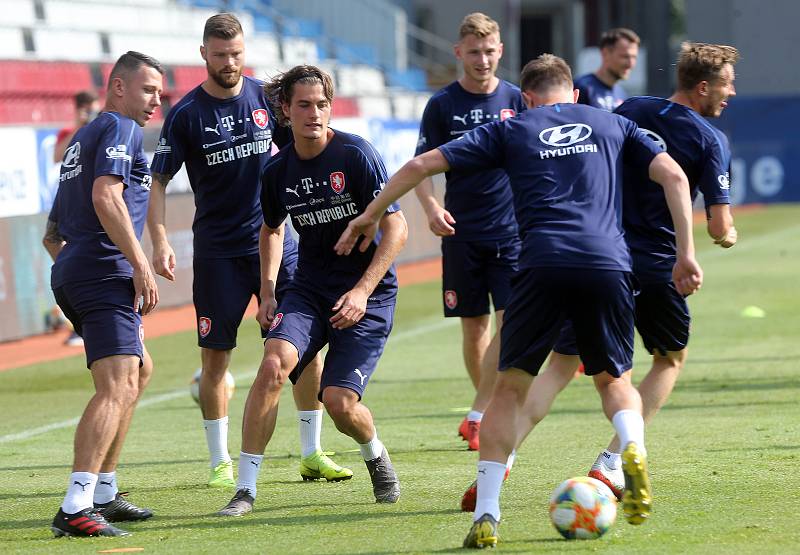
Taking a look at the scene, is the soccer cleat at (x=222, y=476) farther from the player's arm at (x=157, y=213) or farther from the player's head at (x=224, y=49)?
the player's head at (x=224, y=49)

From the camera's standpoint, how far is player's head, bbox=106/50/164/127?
6500 mm

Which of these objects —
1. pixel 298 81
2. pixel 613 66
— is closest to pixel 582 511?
pixel 298 81

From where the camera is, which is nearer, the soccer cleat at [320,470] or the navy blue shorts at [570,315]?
the navy blue shorts at [570,315]

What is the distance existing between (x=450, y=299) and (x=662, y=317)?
7.48ft

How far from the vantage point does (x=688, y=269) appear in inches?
239

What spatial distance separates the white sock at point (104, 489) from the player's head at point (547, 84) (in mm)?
2705

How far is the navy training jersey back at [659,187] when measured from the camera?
6746 millimetres

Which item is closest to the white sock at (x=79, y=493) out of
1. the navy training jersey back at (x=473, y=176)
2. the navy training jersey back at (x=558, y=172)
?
the navy training jersey back at (x=558, y=172)

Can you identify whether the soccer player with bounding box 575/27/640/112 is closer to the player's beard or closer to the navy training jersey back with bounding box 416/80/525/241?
the navy training jersey back with bounding box 416/80/525/241

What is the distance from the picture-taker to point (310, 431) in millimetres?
7520

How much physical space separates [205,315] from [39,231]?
8.13m

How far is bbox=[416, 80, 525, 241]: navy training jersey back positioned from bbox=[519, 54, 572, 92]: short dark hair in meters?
2.65

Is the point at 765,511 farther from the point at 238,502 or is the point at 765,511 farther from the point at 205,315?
the point at 205,315

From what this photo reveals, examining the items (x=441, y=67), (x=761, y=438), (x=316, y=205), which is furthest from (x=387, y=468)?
(x=441, y=67)
